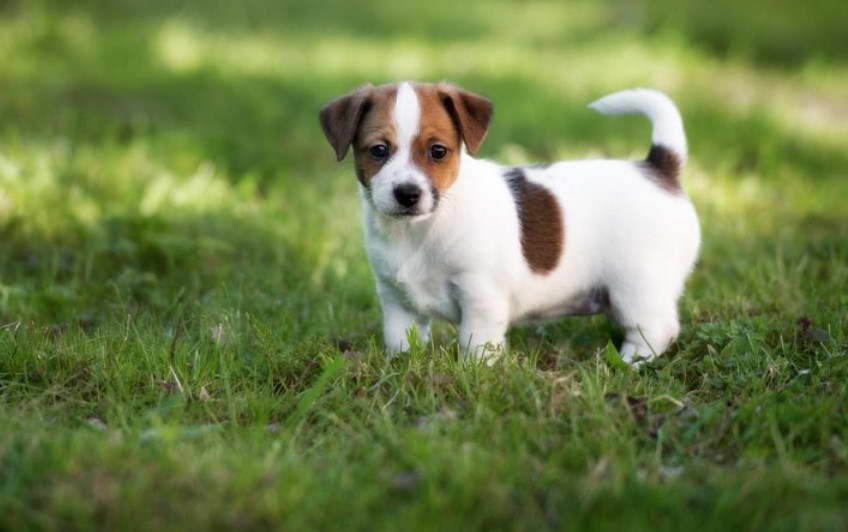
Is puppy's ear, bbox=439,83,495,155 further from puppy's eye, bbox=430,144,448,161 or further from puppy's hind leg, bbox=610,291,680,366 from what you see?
puppy's hind leg, bbox=610,291,680,366

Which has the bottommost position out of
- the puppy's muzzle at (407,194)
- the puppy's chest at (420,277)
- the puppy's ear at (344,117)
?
the puppy's chest at (420,277)

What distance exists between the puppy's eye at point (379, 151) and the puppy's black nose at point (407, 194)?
24cm

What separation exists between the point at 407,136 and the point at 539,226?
784 millimetres

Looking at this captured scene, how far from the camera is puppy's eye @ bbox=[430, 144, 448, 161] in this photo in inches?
153

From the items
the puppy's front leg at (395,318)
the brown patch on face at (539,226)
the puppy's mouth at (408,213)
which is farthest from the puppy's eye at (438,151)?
the puppy's front leg at (395,318)

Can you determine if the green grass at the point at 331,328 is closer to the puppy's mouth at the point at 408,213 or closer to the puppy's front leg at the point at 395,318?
the puppy's front leg at the point at 395,318

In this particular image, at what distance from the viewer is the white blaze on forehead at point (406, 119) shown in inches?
152

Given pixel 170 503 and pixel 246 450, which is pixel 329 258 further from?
pixel 170 503

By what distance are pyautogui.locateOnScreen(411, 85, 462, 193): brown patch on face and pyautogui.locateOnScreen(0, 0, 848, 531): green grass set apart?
77 centimetres

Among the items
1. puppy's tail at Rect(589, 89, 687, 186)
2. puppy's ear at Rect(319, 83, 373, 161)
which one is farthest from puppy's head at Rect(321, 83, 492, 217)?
puppy's tail at Rect(589, 89, 687, 186)

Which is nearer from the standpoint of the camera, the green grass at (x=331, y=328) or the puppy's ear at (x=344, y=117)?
the green grass at (x=331, y=328)

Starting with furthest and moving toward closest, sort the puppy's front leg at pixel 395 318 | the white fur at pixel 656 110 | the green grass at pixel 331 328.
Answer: the white fur at pixel 656 110
the puppy's front leg at pixel 395 318
the green grass at pixel 331 328

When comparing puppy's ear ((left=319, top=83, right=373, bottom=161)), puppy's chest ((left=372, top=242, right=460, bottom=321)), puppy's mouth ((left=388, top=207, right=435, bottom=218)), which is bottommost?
puppy's chest ((left=372, top=242, right=460, bottom=321))

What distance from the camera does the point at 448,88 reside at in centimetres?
405
